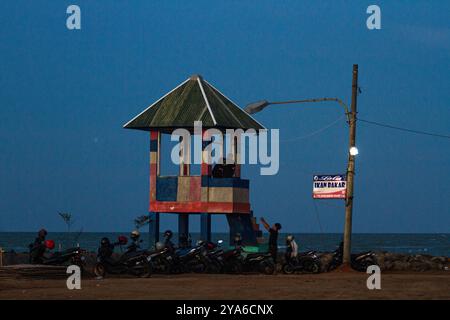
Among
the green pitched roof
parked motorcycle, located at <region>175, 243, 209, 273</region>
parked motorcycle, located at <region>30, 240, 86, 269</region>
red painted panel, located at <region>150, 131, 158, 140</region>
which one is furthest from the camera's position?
red painted panel, located at <region>150, 131, 158, 140</region>

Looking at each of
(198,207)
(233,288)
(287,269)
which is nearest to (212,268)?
(287,269)

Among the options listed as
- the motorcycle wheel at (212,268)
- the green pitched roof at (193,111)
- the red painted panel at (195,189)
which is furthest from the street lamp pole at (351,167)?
the red painted panel at (195,189)

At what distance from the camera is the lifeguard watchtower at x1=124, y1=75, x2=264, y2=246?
41375mm

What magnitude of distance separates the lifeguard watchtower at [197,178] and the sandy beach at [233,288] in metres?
10.6

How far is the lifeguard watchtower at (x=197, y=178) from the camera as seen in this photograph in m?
41.4

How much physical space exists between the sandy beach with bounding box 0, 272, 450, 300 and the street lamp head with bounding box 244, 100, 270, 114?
1041 cm

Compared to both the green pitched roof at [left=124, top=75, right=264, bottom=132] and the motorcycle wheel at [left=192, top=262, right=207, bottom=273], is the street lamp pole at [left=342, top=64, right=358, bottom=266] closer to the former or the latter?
the motorcycle wheel at [left=192, top=262, right=207, bottom=273]

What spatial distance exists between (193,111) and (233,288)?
17.1m

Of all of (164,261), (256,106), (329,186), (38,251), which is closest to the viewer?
(38,251)

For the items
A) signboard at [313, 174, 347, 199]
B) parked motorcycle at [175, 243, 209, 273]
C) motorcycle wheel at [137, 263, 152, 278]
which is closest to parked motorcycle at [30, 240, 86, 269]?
motorcycle wheel at [137, 263, 152, 278]

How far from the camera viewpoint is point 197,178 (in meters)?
41.7

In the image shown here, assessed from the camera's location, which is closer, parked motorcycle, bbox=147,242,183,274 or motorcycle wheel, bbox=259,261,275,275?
parked motorcycle, bbox=147,242,183,274

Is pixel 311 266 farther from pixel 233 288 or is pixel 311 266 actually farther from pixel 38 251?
pixel 233 288
